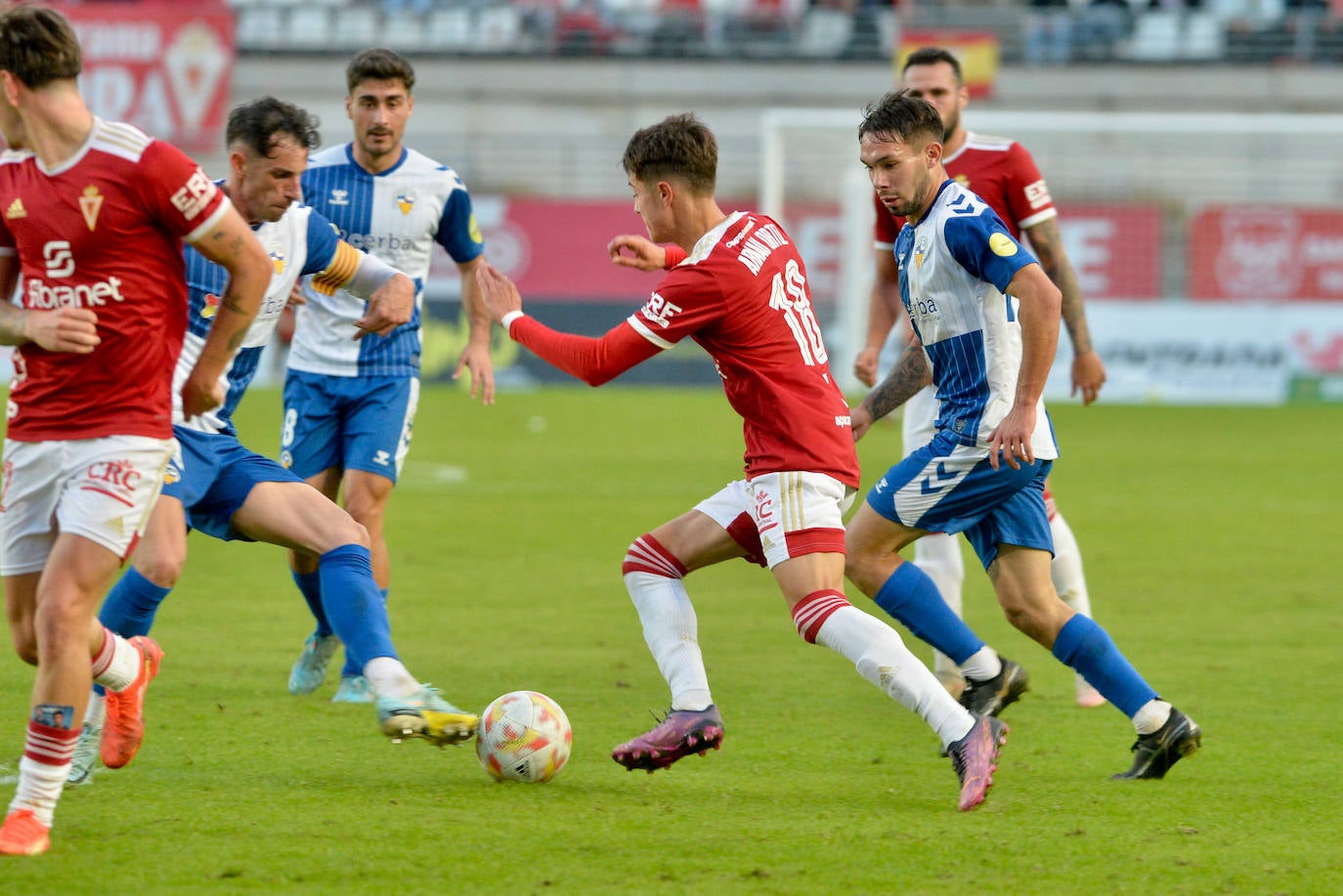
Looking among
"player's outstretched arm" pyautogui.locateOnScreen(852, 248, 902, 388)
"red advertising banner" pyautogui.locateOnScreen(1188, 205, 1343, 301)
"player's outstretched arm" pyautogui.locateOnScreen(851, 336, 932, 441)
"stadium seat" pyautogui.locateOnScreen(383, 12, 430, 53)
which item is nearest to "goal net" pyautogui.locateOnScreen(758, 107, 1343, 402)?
"red advertising banner" pyautogui.locateOnScreen(1188, 205, 1343, 301)

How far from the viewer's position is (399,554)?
9906mm

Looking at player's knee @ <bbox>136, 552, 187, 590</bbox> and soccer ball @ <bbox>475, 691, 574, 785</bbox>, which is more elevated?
player's knee @ <bbox>136, 552, 187, 590</bbox>

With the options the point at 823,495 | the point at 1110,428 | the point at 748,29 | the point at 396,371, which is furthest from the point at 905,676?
the point at 748,29

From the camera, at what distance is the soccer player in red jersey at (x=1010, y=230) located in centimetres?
638

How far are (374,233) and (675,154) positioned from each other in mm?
2362

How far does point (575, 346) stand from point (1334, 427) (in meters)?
15.3

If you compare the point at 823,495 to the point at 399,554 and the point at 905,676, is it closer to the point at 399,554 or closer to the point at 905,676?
the point at 905,676

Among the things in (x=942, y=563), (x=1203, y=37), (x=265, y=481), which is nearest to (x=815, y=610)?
(x=265, y=481)

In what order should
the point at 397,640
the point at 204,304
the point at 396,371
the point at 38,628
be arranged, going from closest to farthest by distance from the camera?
the point at 38,628, the point at 204,304, the point at 396,371, the point at 397,640

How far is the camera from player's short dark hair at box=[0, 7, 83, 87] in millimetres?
3900

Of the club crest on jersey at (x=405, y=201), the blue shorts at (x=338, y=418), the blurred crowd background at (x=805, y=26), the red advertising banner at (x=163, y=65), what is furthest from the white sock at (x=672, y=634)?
the blurred crowd background at (x=805, y=26)

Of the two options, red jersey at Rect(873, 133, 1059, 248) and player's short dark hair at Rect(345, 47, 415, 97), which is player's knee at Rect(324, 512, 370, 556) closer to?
player's short dark hair at Rect(345, 47, 415, 97)

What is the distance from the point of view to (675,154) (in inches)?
190

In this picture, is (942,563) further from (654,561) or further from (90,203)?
(90,203)
